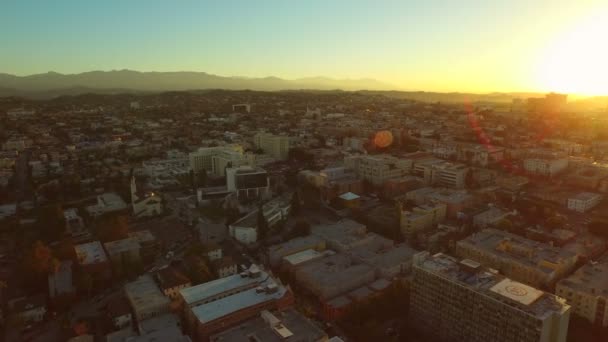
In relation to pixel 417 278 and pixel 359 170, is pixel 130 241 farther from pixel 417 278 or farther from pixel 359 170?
pixel 359 170

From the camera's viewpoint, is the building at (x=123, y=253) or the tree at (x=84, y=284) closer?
the tree at (x=84, y=284)

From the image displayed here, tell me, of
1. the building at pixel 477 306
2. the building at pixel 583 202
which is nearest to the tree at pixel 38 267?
the building at pixel 477 306

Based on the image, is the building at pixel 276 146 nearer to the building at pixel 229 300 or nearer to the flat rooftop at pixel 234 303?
the building at pixel 229 300

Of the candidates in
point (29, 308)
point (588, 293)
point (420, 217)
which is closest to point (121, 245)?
point (29, 308)

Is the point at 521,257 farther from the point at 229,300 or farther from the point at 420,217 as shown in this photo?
the point at 229,300

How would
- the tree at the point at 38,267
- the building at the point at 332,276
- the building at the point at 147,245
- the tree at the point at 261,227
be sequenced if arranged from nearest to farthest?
the building at the point at 332,276 → the tree at the point at 38,267 → the building at the point at 147,245 → the tree at the point at 261,227
